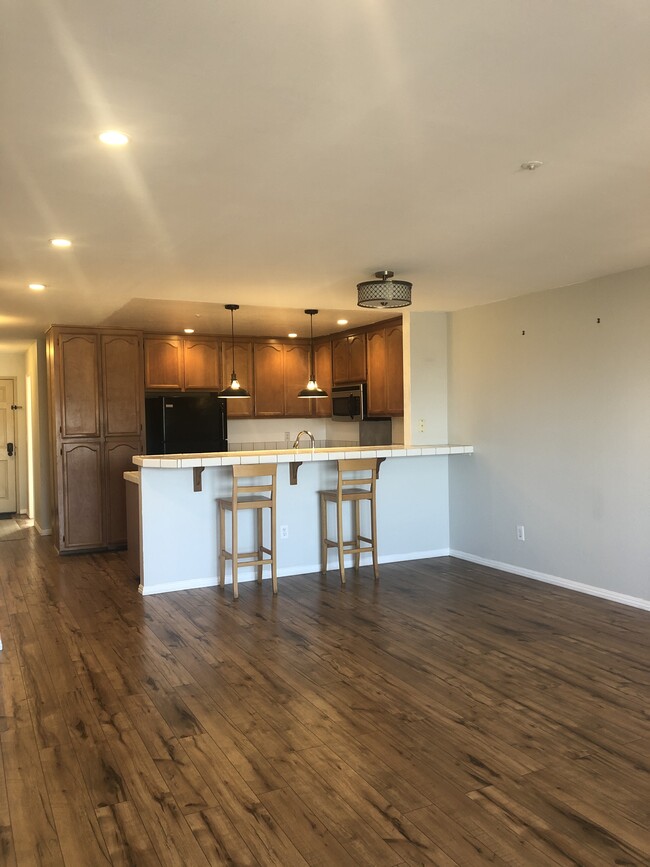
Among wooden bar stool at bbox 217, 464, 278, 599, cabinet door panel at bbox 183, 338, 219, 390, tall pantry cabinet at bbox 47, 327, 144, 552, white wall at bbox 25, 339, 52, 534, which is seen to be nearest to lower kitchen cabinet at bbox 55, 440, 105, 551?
tall pantry cabinet at bbox 47, 327, 144, 552

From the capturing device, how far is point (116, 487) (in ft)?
23.1

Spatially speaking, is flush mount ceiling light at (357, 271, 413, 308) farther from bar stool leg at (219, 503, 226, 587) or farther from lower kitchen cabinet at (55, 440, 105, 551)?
lower kitchen cabinet at (55, 440, 105, 551)

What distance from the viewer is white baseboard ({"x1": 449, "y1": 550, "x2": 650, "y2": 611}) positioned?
4668mm

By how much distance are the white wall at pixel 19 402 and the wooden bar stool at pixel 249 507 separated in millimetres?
5639

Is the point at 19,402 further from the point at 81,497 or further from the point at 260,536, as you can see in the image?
the point at 260,536

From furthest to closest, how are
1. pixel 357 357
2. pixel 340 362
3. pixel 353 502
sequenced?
pixel 340 362
pixel 357 357
pixel 353 502

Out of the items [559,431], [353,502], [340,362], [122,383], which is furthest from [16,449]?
[559,431]

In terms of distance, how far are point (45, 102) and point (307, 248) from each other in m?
1.97

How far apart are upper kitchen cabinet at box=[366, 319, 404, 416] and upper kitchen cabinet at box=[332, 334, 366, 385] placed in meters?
0.15

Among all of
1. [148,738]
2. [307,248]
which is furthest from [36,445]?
[148,738]

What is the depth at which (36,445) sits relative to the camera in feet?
28.1

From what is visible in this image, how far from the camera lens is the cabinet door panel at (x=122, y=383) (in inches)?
275

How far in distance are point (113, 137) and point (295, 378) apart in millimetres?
6101

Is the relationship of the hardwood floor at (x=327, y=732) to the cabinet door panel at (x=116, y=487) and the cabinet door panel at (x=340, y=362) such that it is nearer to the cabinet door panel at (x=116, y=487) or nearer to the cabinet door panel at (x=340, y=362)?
the cabinet door panel at (x=116, y=487)
